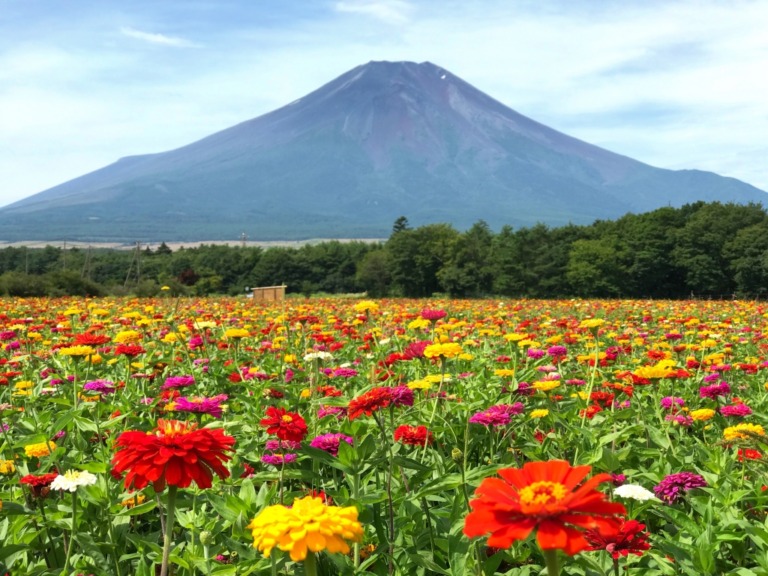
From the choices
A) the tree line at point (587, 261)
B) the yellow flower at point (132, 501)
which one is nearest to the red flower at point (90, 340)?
the yellow flower at point (132, 501)

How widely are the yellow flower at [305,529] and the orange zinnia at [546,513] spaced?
0.94 feet

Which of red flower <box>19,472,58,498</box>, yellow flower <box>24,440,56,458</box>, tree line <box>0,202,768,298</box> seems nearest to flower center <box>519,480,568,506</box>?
red flower <box>19,472,58,498</box>

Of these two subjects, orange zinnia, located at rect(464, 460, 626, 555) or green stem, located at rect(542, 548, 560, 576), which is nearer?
orange zinnia, located at rect(464, 460, 626, 555)

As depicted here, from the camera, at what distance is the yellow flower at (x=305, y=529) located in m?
1.23

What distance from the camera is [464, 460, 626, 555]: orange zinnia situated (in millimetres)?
1062

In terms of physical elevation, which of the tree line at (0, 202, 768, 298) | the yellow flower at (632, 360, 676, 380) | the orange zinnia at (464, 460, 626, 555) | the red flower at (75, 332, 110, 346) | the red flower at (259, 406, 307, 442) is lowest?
the tree line at (0, 202, 768, 298)

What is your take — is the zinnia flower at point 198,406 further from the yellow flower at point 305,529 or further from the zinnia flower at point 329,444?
the yellow flower at point 305,529

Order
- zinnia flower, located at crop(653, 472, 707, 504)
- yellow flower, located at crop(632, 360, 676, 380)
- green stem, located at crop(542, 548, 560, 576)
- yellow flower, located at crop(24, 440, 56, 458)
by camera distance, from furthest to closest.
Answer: yellow flower, located at crop(632, 360, 676, 380) < yellow flower, located at crop(24, 440, 56, 458) < zinnia flower, located at crop(653, 472, 707, 504) < green stem, located at crop(542, 548, 560, 576)

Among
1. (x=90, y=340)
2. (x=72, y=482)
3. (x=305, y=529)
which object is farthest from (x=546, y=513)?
(x=90, y=340)

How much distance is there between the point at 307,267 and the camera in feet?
218

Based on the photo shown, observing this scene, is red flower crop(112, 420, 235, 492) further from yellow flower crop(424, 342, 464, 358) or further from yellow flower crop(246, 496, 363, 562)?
yellow flower crop(424, 342, 464, 358)

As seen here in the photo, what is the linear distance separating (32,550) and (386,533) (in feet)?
4.32

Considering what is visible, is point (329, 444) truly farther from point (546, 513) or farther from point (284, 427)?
point (546, 513)

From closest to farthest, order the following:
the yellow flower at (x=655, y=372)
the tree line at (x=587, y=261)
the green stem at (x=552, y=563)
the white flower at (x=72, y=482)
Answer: the green stem at (x=552, y=563) → the white flower at (x=72, y=482) → the yellow flower at (x=655, y=372) → the tree line at (x=587, y=261)
